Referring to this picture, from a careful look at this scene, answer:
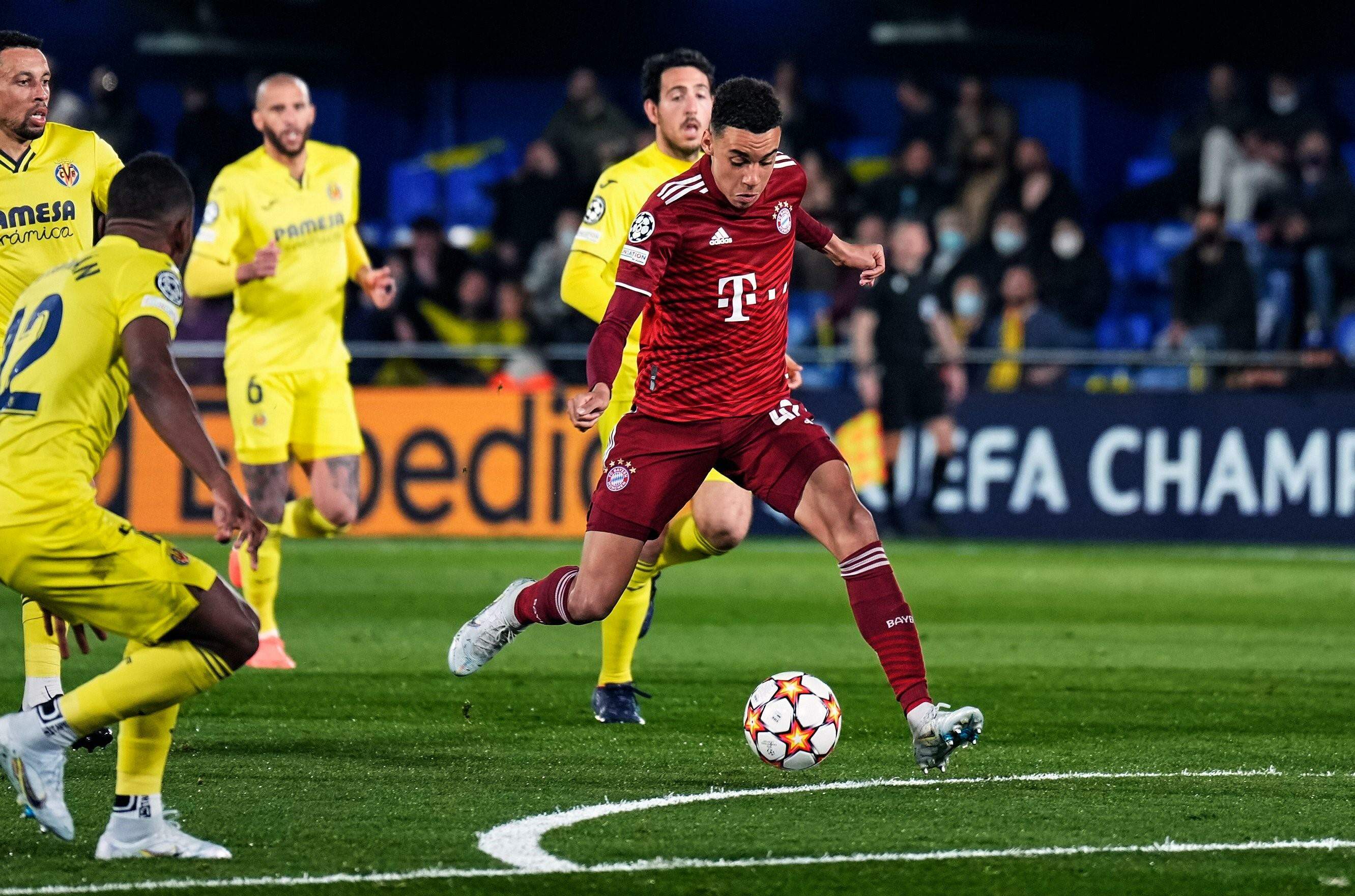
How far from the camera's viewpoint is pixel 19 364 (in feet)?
17.0

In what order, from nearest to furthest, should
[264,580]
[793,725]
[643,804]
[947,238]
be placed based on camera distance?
[643,804] → [793,725] → [264,580] → [947,238]

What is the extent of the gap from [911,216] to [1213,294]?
2.81 meters

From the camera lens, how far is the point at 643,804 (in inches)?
230

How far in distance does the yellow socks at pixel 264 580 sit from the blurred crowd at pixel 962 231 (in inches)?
288

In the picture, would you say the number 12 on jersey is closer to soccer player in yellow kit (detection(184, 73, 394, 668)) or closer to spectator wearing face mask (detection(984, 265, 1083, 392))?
soccer player in yellow kit (detection(184, 73, 394, 668))

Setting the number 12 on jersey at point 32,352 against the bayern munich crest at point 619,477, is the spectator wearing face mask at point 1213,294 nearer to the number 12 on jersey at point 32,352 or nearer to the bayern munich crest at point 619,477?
the bayern munich crest at point 619,477

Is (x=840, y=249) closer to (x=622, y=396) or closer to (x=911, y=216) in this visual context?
(x=622, y=396)

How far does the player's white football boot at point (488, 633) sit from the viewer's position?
6996mm

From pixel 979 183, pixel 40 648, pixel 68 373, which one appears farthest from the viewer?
pixel 979 183

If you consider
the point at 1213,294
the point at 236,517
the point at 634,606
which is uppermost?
the point at 1213,294

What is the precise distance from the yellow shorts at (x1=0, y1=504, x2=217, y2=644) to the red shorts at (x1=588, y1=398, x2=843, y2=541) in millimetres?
1814

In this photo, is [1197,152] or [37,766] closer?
[37,766]

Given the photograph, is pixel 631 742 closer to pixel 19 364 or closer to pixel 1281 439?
pixel 19 364

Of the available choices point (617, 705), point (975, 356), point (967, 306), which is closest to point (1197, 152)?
point (967, 306)
